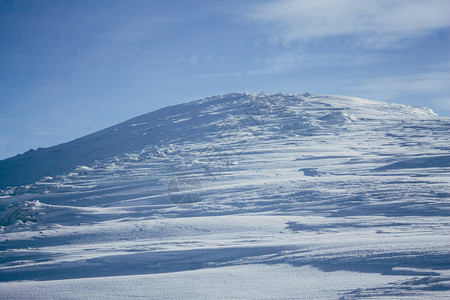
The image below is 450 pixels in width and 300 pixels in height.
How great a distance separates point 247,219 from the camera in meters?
5.99

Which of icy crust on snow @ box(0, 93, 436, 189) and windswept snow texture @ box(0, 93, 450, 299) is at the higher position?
icy crust on snow @ box(0, 93, 436, 189)

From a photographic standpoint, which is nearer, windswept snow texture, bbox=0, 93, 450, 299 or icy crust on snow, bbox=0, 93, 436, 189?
windswept snow texture, bbox=0, 93, 450, 299

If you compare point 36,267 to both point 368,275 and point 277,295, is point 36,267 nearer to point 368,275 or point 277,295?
point 277,295

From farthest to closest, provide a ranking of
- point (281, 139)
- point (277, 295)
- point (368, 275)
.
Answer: point (281, 139) < point (368, 275) < point (277, 295)

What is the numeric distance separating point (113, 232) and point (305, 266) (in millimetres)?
3304

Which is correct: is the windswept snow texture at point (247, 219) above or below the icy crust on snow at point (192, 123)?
below

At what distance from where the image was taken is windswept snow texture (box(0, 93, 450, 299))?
3.57 metres

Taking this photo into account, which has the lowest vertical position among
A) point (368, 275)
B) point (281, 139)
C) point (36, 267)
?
point (368, 275)

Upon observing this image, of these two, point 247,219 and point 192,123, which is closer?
point 247,219

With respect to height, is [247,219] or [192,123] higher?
[192,123]

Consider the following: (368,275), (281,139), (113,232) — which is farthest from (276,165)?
(368,275)

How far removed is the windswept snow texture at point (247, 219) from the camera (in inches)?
141

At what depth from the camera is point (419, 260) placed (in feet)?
11.6

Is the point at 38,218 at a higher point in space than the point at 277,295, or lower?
higher
